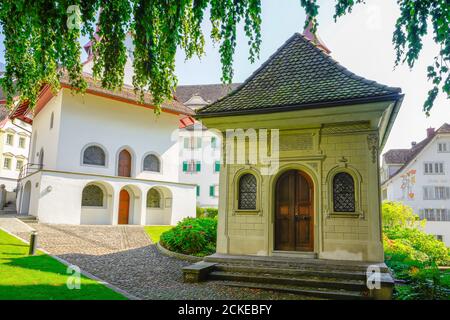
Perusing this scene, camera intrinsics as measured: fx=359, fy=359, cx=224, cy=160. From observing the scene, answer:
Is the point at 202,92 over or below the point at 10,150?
over

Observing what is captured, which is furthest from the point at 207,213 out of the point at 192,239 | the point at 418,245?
the point at 192,239

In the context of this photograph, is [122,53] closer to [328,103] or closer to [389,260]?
[328,103]

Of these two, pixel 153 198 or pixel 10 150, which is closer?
pixel 153 198

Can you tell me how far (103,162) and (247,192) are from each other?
16798mm

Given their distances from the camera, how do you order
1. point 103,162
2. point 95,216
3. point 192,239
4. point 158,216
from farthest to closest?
point 158,216, point 103,162, point 95,216, point 192,239

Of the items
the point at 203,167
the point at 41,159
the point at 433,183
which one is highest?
the point at 203,167

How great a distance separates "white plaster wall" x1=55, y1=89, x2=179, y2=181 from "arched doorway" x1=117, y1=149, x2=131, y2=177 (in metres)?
0.39

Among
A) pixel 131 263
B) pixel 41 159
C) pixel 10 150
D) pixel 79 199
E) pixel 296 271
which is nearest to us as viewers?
pixel 296 271

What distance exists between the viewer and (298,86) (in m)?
10.3

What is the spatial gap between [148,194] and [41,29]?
21.8 m

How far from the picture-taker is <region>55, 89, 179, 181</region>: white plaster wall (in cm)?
2320

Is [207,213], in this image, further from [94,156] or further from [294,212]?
[294,212]

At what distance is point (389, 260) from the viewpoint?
38.8ft
